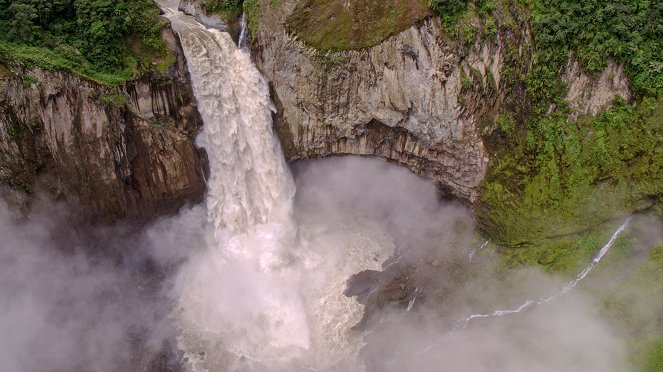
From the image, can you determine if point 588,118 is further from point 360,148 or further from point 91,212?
point 91,212

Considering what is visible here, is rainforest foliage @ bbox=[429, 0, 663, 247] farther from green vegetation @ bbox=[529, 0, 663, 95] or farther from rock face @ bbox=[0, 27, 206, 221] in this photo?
rock face @ bbox=[0, 27, 206, 221]

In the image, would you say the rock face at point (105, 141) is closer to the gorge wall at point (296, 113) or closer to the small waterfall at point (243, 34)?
the gorge wall at point (296, 113)

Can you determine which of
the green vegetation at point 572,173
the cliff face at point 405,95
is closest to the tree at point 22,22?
the cliff face at point 405,95

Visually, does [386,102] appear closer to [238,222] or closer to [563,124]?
[563,124]

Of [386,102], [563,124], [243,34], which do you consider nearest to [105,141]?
[243,34]

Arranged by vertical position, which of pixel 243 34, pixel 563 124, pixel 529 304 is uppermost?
pixel 243 34

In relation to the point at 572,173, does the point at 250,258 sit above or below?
below

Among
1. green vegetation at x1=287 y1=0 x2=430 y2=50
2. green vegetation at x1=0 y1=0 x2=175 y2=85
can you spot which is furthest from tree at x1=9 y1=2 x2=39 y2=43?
green vegetation at x1=287 y1=0 x2=430 y2=50

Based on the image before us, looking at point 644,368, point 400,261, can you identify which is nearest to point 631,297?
point 644,368
